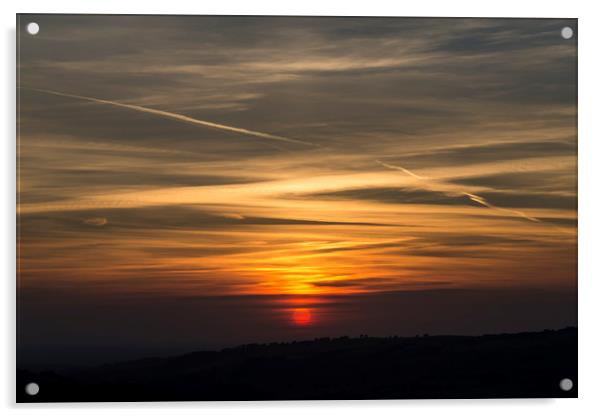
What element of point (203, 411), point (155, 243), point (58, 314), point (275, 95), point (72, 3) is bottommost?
point (203, 411)

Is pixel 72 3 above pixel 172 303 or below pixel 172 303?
above

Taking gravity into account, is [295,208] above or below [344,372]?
above

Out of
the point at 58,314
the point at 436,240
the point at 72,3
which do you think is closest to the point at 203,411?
the point at 58,314

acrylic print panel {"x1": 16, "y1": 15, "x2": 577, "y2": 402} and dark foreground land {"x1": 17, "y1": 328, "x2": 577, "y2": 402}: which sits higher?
acrylic print panel {"x1": 16, "y1": 15, "x2": 577, "y2": 402}

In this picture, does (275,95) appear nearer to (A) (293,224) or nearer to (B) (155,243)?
(A) (293,224)

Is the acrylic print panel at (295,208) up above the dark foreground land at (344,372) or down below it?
above
